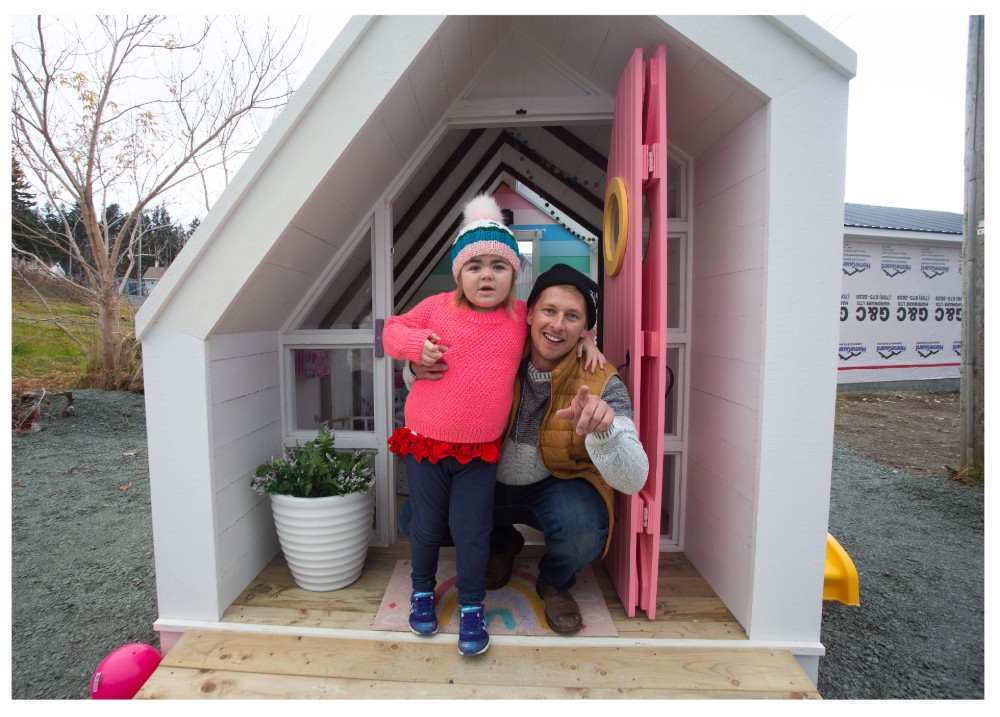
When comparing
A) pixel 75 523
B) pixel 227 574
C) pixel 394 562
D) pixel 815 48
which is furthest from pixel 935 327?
pixel 75 523

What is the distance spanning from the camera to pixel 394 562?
227 centimetres

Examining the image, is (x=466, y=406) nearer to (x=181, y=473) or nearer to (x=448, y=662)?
(x=448, y=662)

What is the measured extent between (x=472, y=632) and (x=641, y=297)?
1275mm

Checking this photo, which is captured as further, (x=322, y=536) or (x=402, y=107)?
(x=322, y=536)

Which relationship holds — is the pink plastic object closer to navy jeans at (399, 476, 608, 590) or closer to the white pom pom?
navy jeans at (399, 476, 608, 590)

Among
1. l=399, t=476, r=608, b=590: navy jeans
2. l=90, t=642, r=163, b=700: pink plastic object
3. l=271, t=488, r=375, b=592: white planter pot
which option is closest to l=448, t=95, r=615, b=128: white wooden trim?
l=399, t=476, r=608, b=590: navy jeans

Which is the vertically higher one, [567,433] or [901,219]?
[901,219]

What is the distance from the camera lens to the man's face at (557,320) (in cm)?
174

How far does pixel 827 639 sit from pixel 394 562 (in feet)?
6.35

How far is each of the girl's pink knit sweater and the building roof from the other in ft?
26.8

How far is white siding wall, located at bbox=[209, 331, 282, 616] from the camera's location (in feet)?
6.10

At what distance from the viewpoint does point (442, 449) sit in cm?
173

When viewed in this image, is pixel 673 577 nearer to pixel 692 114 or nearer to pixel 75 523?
pixel 692 114

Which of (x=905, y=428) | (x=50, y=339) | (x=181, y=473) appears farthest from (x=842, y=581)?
(x=50, y=339)
